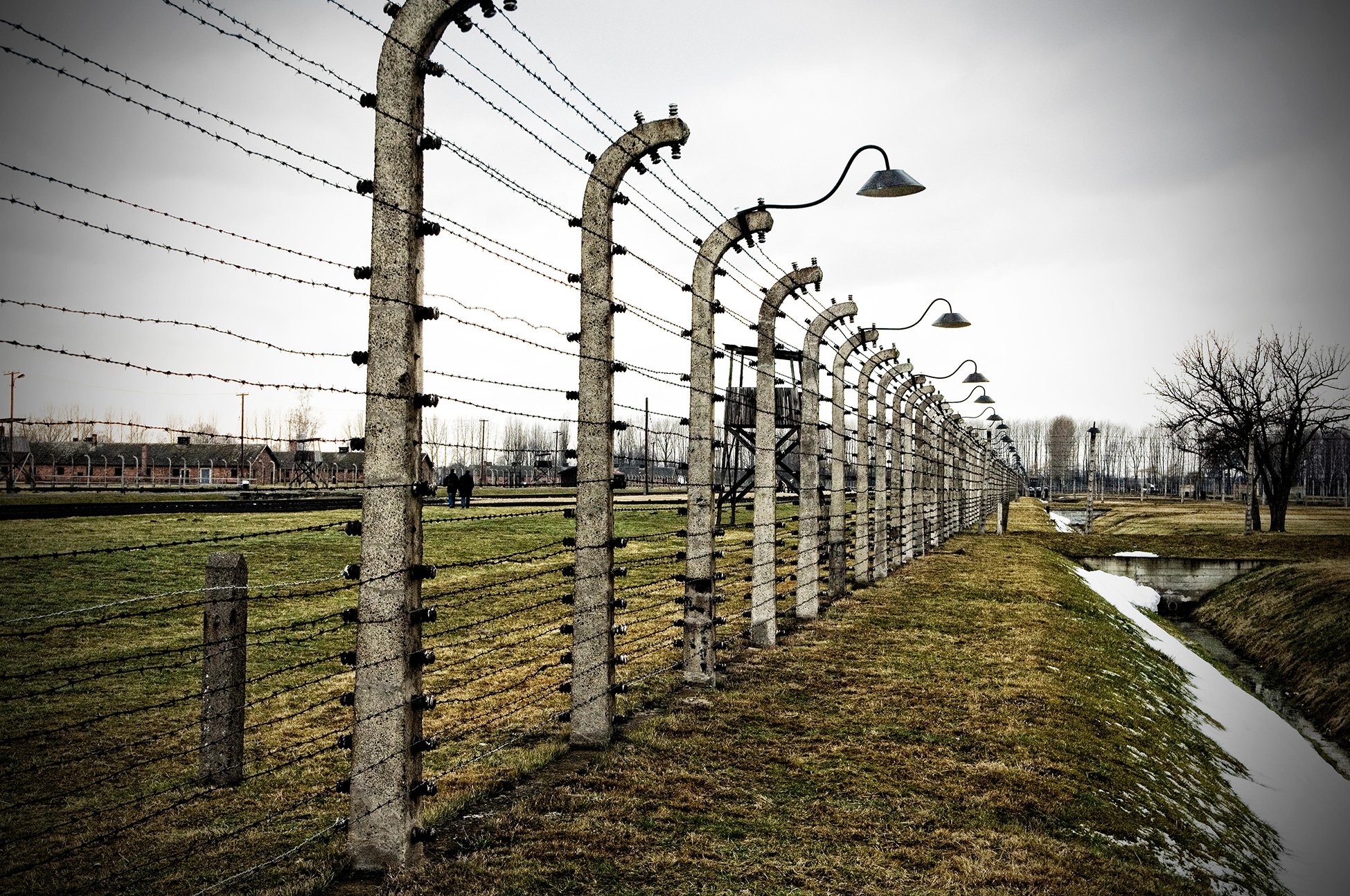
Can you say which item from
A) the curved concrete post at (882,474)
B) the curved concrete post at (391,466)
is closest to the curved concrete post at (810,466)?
the curved concrete post at (882,474)

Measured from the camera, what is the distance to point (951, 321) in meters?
15.5

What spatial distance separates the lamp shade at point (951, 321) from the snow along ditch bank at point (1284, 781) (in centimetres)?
640

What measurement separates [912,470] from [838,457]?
267 inches

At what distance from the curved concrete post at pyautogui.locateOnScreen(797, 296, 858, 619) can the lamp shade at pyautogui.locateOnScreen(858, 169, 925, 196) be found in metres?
2.44

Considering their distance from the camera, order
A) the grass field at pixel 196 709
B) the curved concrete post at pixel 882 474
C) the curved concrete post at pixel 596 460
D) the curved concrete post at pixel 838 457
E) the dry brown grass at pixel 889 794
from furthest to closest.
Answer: the curved concrete post at pixel 882 474 < the curved concrete post at pixel 838 457 < the curved concrete post at pixel 596 460 < the grass field at pixel 196 709 < the dry brown grass at pixel 889 794

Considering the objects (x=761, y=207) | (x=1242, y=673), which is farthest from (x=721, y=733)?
(x=1242, y=673)

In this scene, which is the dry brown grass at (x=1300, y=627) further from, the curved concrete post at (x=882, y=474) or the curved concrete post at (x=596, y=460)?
the curved concrete post at (x=596, y=460)

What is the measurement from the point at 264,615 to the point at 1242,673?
17352mm

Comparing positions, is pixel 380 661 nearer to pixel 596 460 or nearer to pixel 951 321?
pixel 596 460

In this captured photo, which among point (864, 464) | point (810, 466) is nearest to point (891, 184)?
point (810, 466)

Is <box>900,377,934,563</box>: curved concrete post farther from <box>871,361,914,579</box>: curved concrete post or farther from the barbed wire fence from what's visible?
the barbed wire fence

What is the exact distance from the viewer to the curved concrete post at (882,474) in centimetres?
1497

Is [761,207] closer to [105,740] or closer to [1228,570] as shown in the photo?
[105,740]

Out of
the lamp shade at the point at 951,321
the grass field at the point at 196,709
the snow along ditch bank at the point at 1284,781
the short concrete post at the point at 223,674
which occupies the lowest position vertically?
the snow along ditch bank at the point at 1284,781
